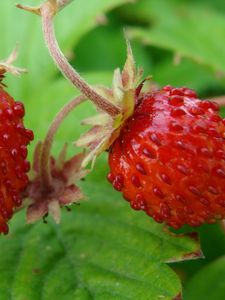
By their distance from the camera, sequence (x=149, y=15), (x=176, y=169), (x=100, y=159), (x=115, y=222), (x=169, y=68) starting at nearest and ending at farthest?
(x=176, y=169) → (x=115, y=222) → (x=100, y=159) → (x=169, y=68) → (x=149, y=15)

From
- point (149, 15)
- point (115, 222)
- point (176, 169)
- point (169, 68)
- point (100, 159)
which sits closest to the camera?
point (176, 169)

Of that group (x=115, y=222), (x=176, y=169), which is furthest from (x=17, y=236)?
(x=176, y=169)

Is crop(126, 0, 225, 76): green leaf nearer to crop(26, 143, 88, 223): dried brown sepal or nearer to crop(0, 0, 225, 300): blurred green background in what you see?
crop(0, 0, 225, 300): blurred green background

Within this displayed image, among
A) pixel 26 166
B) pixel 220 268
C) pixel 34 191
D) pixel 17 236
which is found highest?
pixel 26 166

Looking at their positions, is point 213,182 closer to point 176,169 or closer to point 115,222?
point 176,169

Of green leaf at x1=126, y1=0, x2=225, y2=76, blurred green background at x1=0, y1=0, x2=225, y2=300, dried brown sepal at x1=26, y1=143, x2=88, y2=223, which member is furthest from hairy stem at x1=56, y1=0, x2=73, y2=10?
green leaf at x1=126, y1=0, x2=225, y2=76

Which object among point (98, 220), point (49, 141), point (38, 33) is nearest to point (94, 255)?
point (98, 220)

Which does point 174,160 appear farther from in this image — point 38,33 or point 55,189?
point 38,33

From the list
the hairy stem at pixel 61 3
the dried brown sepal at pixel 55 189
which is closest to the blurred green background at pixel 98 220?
the dried brown sepal at pixel 55 189
